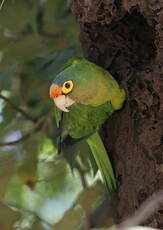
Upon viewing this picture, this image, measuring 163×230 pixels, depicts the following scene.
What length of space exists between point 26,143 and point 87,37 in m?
0.81

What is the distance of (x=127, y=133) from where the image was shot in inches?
87.1

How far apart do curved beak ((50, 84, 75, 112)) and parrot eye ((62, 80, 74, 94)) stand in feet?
0.06

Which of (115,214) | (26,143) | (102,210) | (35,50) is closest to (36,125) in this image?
(26,143)

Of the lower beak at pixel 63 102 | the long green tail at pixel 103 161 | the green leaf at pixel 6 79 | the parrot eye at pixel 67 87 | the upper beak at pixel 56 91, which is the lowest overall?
the long green tail at pixel 103 161

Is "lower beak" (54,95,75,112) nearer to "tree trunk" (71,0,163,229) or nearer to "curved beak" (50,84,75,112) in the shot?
"curved beak" (50,84,75,112)

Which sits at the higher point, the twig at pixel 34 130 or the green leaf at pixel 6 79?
the green leaf at pixel 6 79

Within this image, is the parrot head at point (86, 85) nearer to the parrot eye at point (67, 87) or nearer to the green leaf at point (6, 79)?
the parrot eye at point (67, 87)

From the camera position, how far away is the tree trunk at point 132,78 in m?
2.09

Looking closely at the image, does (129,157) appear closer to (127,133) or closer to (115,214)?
(127,133)

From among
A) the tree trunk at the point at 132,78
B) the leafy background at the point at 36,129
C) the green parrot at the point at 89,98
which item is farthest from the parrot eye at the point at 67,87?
the leafy background at the point at 36,129

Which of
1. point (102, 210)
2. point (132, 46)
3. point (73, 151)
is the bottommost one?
point (102, 210)

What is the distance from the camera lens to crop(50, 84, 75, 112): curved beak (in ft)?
7.18

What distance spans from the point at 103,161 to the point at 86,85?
1.13 ft

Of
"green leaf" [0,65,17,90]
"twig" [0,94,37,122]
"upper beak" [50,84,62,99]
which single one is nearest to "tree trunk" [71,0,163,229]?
"upper beak" [50,84,62,99]
